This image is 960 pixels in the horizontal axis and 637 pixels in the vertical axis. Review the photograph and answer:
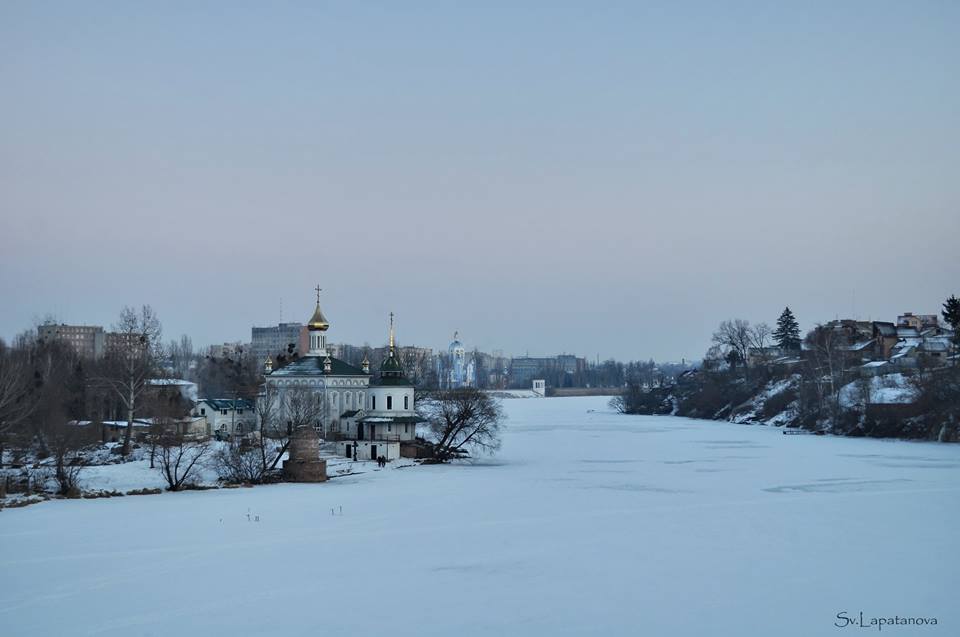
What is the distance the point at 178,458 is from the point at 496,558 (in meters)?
15.2

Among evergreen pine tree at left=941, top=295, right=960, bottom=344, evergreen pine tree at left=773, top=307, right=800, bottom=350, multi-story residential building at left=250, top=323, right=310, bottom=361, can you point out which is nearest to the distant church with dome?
multi-story residential building at left=250, top=323, right=310, bottom=361

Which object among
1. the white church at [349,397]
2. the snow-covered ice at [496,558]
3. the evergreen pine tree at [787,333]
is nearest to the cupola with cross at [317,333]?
the white church at [349,397]

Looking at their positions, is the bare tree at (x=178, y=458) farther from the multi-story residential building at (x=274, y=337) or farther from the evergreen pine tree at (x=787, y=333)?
the multi-story residential building at (x=274, y=337)

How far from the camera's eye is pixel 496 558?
55.9ft

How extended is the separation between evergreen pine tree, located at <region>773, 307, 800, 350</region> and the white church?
59617 millimetres

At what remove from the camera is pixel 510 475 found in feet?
103

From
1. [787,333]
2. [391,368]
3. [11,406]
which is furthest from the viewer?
[787,333]

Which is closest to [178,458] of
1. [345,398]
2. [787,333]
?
[345,398]

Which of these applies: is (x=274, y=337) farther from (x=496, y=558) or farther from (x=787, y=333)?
(x=496, y=558)

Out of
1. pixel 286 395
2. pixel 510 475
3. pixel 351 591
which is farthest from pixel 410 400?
pixel 351 591

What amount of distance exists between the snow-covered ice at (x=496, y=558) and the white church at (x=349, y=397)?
9968mm

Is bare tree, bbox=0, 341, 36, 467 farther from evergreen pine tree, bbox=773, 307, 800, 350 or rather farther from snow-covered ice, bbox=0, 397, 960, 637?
evergreen pine tree, bbox=773, 307, 800, 350

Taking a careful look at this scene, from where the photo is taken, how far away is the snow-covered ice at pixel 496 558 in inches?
517

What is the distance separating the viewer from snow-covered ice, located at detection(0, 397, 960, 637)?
1312 cm
